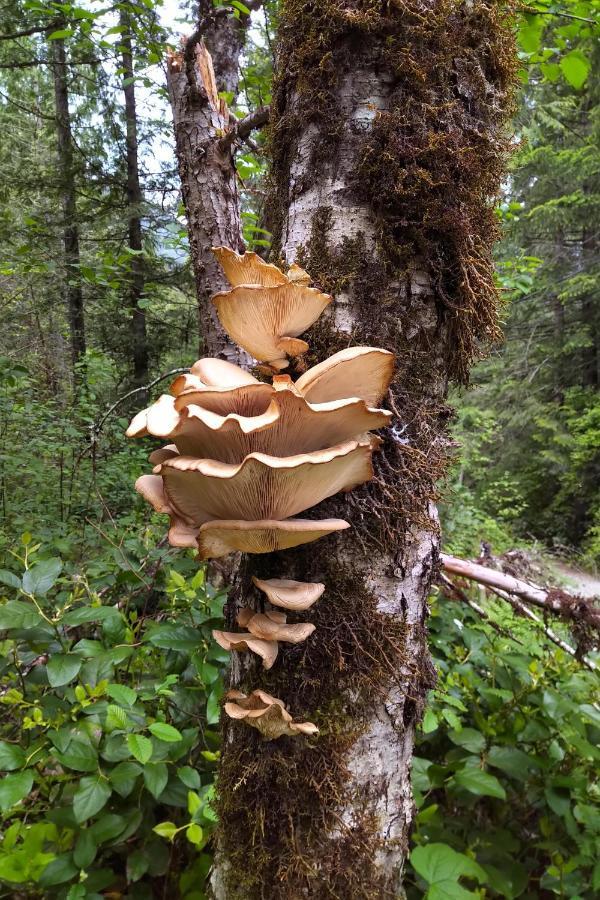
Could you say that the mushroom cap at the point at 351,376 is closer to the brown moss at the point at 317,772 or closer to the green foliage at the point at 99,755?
the brown moss at the point at 317,772

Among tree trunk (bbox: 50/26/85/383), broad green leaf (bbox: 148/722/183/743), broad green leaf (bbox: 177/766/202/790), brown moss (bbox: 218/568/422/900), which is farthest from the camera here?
tree trunk (bbox: 50/26/85/383)

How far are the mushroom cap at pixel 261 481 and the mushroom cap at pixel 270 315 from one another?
1.11 ft

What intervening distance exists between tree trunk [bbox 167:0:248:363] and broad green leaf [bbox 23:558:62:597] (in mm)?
1999

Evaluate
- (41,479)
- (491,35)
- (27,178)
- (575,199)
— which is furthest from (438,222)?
(575,199)

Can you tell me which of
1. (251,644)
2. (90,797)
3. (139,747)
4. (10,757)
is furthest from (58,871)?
(251,644)

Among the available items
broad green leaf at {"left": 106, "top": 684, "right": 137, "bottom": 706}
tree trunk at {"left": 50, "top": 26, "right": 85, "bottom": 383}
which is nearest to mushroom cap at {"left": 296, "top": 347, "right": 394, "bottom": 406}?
broad green leaf at {"left": 106, "top": 684, "right": 137, "bottom": 706}

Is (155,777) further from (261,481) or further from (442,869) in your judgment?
(261,481)

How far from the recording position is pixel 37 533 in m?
5.20

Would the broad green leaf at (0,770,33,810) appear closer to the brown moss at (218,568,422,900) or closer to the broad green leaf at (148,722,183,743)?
the broad green leaf at (148,722,183,743)

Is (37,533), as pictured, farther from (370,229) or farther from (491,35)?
(491,35)

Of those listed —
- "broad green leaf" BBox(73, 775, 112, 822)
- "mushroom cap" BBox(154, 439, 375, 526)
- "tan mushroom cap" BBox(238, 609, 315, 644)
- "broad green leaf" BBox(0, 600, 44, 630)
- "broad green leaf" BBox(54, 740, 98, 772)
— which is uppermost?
"mushroom cap" BBox(154, 439, 375, 526)

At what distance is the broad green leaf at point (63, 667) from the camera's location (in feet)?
5.14

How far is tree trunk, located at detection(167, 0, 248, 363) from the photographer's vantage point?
326 cm

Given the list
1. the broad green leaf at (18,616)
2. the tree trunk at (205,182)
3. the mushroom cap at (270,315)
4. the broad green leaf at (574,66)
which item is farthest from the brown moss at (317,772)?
the broad green leaf at (574,66)
